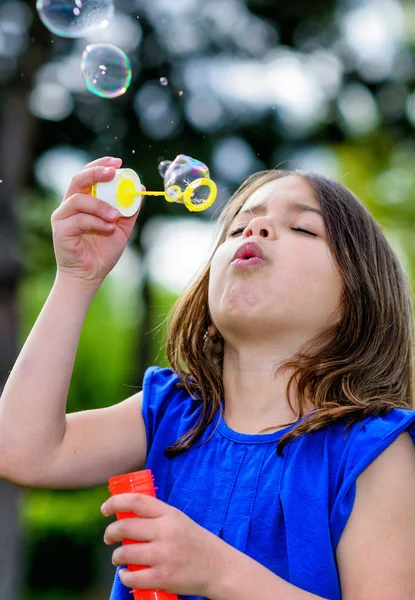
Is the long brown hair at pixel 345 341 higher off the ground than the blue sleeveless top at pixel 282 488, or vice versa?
the long brown hair at pixel 345 341

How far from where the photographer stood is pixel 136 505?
1.30 meters

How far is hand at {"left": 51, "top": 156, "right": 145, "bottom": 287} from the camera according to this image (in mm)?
1715

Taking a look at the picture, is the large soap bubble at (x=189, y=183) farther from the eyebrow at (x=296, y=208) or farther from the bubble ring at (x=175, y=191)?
the eyebrow at (x=296, y=208)

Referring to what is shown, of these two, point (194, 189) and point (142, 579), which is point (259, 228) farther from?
point (142, 579)

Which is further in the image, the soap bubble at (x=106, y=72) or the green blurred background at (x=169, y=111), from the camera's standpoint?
the green blurred background at (x=169, y=111)

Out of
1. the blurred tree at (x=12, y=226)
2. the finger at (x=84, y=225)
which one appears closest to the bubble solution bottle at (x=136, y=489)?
the finger at (x=84, y=225)

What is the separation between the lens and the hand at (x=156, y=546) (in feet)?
4.26

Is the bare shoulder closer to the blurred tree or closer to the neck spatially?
the neck

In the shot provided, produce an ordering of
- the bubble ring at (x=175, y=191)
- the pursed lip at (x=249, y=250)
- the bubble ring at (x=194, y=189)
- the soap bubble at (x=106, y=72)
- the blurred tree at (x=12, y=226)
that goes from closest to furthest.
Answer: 1. the pursed lip at (x=249, y=250)
2. the bubble ring at (x=194, y=189)
3. the bubble ring at (x=175, y=191)
4. the soap bubble at (x=106, y=72)
5. the blurred tree at (x=12, y=226)

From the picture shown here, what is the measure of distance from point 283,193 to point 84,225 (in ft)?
1.66

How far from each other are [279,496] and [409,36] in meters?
10.3

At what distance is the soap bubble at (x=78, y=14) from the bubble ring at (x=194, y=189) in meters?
0.81

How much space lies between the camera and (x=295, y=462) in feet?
5.34

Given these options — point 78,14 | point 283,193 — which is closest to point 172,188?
point 283,193
